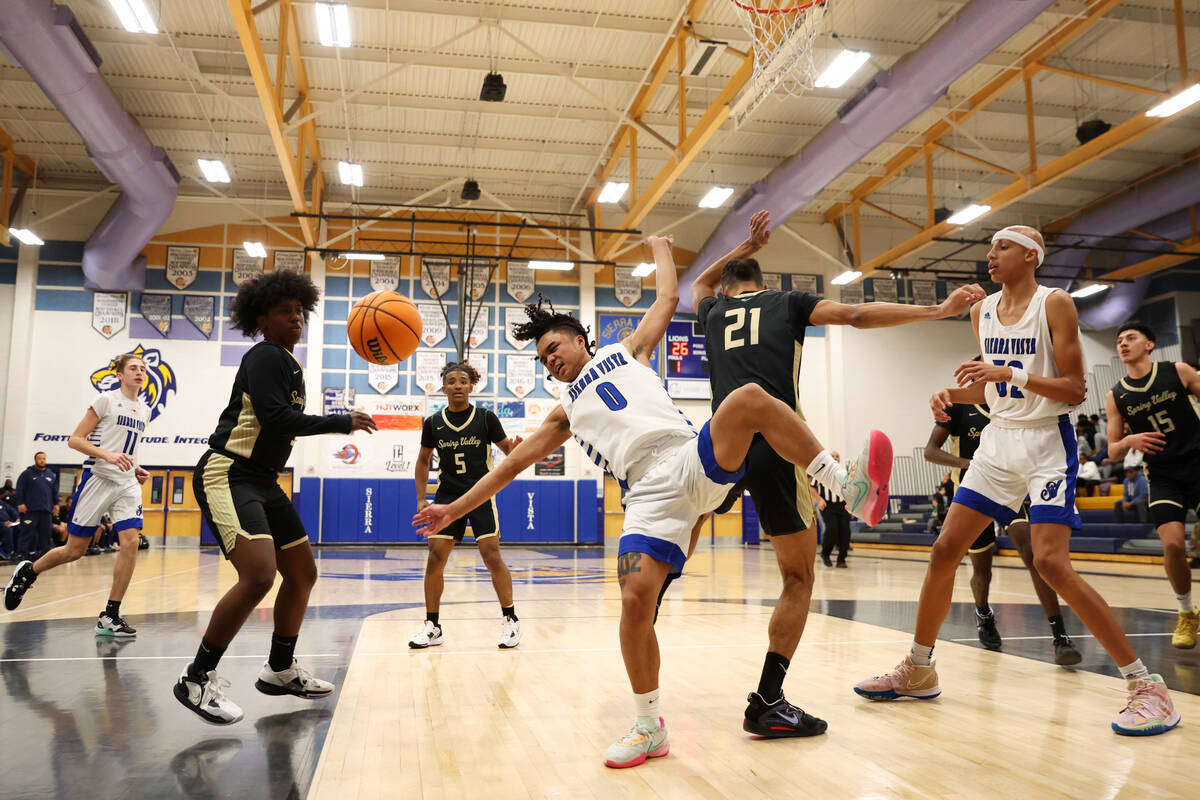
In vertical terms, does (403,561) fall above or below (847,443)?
below

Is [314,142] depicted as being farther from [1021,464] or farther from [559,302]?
[1021,464]

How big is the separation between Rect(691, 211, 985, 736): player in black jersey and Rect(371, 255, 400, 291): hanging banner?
56.1 feet

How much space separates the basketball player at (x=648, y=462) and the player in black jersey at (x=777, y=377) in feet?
0.42

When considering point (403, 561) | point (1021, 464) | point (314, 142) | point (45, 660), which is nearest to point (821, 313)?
point (1021, 464)

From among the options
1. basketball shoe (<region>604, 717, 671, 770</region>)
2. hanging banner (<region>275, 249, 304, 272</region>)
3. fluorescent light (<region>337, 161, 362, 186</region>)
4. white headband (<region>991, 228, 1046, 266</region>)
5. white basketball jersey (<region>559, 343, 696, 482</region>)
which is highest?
fluorescent light (<region>337, 161, 362, 186</region>)

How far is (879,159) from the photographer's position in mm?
18250

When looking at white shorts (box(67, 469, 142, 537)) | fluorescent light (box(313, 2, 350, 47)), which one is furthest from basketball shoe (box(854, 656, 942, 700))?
fluorescent light (box(313, 2, 350, 47))

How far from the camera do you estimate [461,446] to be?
5.77 m

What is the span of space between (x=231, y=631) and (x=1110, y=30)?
1572 centimetres

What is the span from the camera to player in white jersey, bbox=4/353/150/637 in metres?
5.92

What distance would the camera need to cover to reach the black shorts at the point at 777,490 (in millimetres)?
3277

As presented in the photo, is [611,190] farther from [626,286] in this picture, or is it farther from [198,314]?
[198,314]

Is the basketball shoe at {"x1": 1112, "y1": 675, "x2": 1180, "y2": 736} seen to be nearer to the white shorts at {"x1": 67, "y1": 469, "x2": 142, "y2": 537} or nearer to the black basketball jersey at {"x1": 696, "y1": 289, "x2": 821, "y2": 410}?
the black basketball jersey at {"x1": 696, "y1": 289, "x2": 821, "y2": 410}

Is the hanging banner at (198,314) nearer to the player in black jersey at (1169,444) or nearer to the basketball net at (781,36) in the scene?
the basketball net at (781,36)
